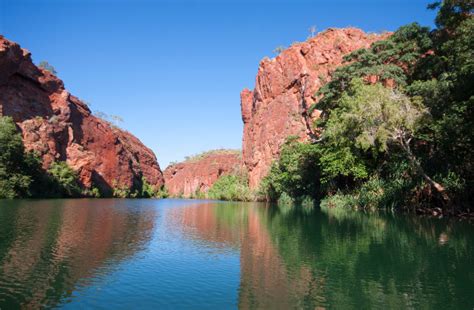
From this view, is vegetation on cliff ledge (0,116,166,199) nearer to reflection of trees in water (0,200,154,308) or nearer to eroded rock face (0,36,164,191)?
eroded rock face (0,36,164,191)

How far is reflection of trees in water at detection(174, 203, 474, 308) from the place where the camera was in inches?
318

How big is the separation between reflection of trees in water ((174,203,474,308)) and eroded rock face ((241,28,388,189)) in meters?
46.1

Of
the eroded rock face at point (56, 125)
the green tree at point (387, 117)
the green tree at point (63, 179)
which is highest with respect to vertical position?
the eroded rock face at point (56, 125)

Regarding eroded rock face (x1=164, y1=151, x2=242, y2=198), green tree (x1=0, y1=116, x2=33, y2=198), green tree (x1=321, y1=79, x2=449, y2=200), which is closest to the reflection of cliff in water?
green tree (x1=321, y1=79, x2=449, y2=200)

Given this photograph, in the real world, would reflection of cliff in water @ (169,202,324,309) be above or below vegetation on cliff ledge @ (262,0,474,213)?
below

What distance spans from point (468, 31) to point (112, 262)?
2205 centimetres

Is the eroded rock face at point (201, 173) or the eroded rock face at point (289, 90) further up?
the eroded rock face at point (289, 90)

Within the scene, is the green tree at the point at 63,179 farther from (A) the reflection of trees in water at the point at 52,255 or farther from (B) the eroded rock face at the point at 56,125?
(A) the reflection of trees in water at the point at 52,255

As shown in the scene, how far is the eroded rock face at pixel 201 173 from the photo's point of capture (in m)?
146

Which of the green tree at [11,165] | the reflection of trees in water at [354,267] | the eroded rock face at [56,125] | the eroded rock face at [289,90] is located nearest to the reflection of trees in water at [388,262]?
the reflection of trees in water at [354,267]

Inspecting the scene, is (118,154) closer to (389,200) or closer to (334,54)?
(334,54)

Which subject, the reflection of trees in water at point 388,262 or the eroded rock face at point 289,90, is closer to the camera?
the reflection of trees in water at point 388,262

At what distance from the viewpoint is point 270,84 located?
3337 inches

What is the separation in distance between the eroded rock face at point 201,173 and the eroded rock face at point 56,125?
40038 millimetres
